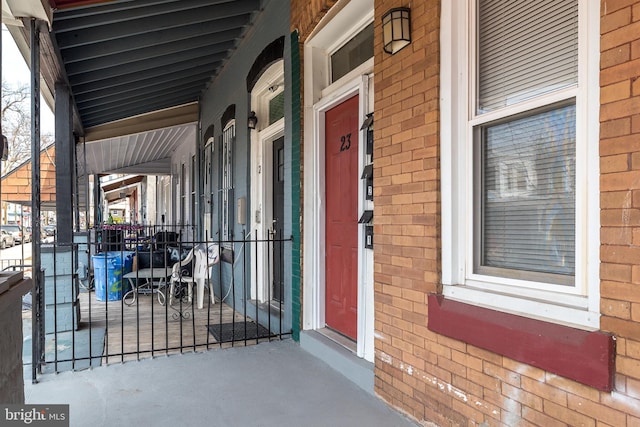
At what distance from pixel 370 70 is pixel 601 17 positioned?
5.95ft

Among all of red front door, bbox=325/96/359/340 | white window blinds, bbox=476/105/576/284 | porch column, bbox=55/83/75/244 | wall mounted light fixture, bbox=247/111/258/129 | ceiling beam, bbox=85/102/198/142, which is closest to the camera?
white window blinds, bbox=476/105/576/284

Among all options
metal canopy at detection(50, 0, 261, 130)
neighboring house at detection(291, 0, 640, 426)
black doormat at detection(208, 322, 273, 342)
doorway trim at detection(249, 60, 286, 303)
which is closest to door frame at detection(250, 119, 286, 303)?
doorway trim at detection(249, 60, 286, 303)

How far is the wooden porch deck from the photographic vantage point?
12.8ft

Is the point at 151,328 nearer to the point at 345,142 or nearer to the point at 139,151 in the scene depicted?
the point at 345,142

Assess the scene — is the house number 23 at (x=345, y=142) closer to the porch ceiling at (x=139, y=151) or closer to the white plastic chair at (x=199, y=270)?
the white plastic chair at (x=199, y=270)

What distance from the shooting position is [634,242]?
1.54 metres

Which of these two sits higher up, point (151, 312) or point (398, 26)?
point (398, 26)

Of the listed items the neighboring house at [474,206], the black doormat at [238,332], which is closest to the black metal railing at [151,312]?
the black doormat at [238,332]

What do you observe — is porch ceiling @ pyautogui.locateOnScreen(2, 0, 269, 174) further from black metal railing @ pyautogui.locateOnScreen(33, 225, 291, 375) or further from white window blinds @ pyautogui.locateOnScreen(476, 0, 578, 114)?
white window blinds @ pyautogui.locateOnScreen(476, 0, 578, 114)

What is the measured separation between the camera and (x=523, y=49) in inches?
83.1

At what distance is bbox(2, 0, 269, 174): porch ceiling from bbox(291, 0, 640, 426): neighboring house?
2.77 metres

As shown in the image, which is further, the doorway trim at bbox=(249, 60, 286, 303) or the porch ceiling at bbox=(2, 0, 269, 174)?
the doorway trim at bbox=(249, 60, 286, 303)

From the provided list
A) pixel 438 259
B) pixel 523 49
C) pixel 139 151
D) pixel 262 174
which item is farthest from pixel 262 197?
pixel 139 151

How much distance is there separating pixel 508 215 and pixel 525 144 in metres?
0.35
